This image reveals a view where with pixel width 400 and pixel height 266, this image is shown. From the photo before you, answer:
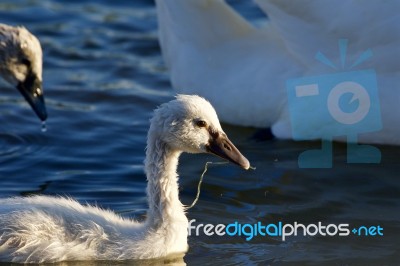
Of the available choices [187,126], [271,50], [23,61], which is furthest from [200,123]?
[23,61]

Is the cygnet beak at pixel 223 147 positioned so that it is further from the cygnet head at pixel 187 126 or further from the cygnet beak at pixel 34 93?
the cygnet beak at pixel 34 93

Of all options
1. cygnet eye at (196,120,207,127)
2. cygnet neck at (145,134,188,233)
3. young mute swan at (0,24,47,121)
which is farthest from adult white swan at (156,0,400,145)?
cygnet neck at (145,134,188,233)

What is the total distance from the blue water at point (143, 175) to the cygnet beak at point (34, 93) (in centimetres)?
25

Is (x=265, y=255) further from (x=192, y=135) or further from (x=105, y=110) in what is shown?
(x=105, y=110)

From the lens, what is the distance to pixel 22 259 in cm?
768

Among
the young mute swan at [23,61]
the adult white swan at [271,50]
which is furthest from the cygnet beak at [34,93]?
the adult white swan at [271,50]

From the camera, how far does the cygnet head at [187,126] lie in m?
7.96

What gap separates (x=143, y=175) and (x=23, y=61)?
166cm

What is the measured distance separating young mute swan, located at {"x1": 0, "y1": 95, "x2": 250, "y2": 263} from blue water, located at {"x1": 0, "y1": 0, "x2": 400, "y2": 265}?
0.16 m

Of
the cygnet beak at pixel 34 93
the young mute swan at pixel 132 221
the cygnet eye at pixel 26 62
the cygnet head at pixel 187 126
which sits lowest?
the young mute swan at pixel 132 221

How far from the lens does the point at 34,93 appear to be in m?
10.6

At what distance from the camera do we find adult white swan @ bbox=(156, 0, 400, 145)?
948cm

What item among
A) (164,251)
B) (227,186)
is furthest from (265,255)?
(227,186)

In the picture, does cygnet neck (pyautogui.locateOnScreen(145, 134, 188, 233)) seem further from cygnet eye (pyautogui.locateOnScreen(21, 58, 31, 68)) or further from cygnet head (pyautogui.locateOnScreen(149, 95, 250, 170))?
cygnet eye (pyautogui.locateOnScreen(21, 58, 31, 68))
